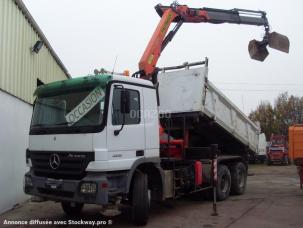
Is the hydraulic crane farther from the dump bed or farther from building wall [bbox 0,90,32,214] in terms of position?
building wall [bbox 0,90,32,214]

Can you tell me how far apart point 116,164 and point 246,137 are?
6.62 meters

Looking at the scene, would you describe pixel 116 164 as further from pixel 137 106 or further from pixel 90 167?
pixel 137 106

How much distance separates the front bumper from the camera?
686 centimetres

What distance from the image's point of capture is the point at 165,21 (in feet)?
35.6

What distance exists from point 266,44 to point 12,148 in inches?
316

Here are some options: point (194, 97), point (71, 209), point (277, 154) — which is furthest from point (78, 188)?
point (277, 154)

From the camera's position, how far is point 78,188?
6996 millimetres

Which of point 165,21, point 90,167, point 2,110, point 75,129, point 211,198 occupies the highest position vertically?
point 165,21

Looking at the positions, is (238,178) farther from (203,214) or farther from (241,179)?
(203,214)

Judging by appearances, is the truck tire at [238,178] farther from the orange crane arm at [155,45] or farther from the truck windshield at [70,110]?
the truck windshield at [70,110]

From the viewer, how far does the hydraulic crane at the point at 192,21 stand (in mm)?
9930

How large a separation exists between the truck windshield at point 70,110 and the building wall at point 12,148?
1.83 meters

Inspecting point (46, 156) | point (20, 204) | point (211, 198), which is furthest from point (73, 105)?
point (211, 198)

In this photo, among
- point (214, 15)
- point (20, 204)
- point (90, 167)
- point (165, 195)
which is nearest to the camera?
point (90, 167)
